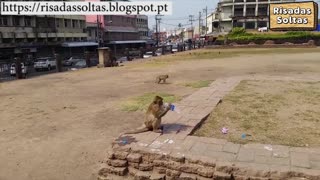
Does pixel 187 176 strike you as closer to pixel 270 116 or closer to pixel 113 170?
pixel 113 170

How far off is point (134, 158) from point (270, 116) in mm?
3030

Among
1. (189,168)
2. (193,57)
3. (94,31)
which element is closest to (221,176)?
(189,168)

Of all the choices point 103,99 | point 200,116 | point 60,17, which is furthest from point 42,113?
point 60,17

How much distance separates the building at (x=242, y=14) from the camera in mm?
66188

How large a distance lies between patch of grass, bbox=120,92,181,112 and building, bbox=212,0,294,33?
60121 mm

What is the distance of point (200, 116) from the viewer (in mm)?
5754

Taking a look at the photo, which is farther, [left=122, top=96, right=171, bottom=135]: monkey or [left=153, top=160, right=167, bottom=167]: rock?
[left=122, top=96, right=171, bottom=135]: monkey

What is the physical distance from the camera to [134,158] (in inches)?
160

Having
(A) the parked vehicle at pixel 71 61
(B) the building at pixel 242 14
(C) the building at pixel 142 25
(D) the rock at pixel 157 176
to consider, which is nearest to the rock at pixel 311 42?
(A) the parked vehicle at pixel 71 61

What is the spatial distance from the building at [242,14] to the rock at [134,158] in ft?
212

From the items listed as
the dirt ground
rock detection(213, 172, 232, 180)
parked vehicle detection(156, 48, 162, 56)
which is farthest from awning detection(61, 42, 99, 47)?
rock detection(213, 172, 232, 180)

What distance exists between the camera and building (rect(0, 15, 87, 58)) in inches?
1409

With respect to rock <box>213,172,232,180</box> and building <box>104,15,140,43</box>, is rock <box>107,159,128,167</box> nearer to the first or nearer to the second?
rock <box>213,172,232,180</box>

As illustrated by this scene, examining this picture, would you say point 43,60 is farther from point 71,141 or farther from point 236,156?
point 236,156
